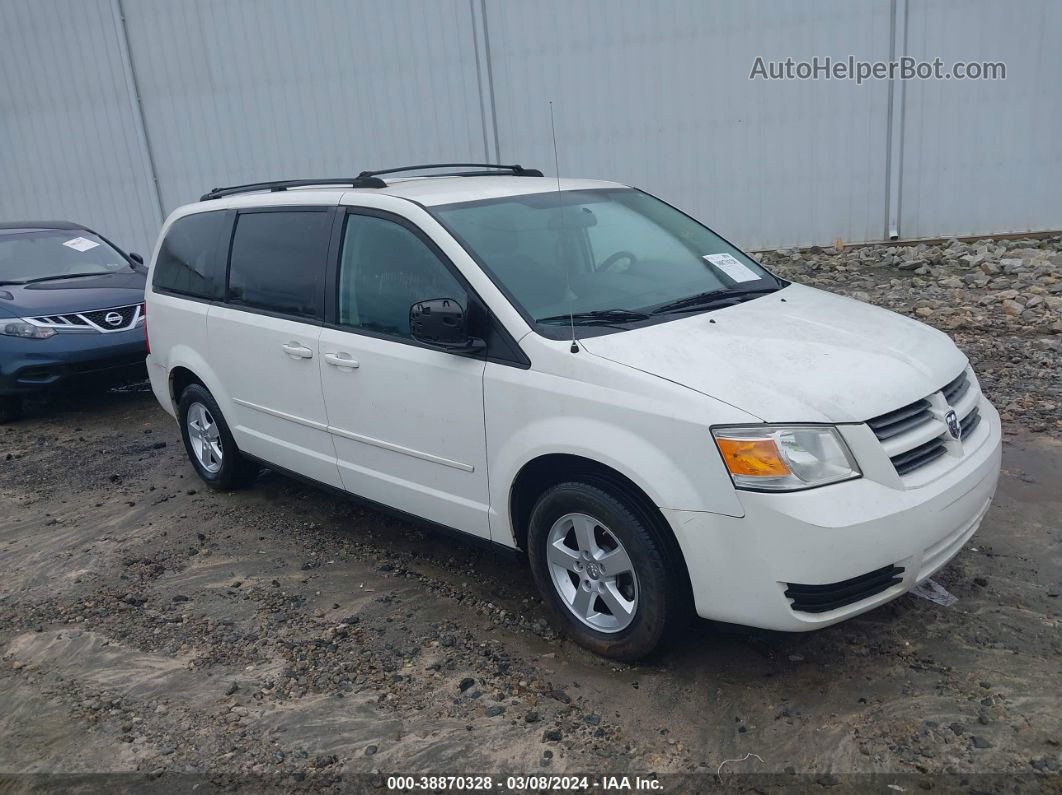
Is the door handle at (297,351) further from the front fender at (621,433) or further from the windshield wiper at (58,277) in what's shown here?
the windshield wiper at (58,277)

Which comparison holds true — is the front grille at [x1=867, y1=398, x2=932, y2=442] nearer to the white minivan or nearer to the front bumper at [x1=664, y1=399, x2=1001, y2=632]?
the white minivan

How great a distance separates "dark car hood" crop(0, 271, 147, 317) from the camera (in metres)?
7.26

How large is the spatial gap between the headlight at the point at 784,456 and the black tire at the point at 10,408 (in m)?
6.93

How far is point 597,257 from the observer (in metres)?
3.93

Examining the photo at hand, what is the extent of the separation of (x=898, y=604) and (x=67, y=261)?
7.80m

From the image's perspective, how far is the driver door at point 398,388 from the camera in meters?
3.59

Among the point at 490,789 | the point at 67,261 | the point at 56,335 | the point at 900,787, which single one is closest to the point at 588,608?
the point at 490,789

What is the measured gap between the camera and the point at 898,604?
354 centimetres

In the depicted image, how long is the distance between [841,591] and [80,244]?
812cm

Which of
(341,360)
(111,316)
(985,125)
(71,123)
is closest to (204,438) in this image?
Answer: (341,360)

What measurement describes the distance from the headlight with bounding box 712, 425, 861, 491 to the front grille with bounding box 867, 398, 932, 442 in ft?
0.55

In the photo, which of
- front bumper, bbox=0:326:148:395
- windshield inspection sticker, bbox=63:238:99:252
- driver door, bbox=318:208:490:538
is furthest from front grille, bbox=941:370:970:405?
windshield inspection sticker, bbox=63:238:99:252

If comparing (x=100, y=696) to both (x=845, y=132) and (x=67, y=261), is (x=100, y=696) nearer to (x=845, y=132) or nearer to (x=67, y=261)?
(x=67, y=261)

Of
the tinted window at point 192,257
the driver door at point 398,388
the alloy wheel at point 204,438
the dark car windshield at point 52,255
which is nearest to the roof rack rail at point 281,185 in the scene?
the tinted window at point 192,257
